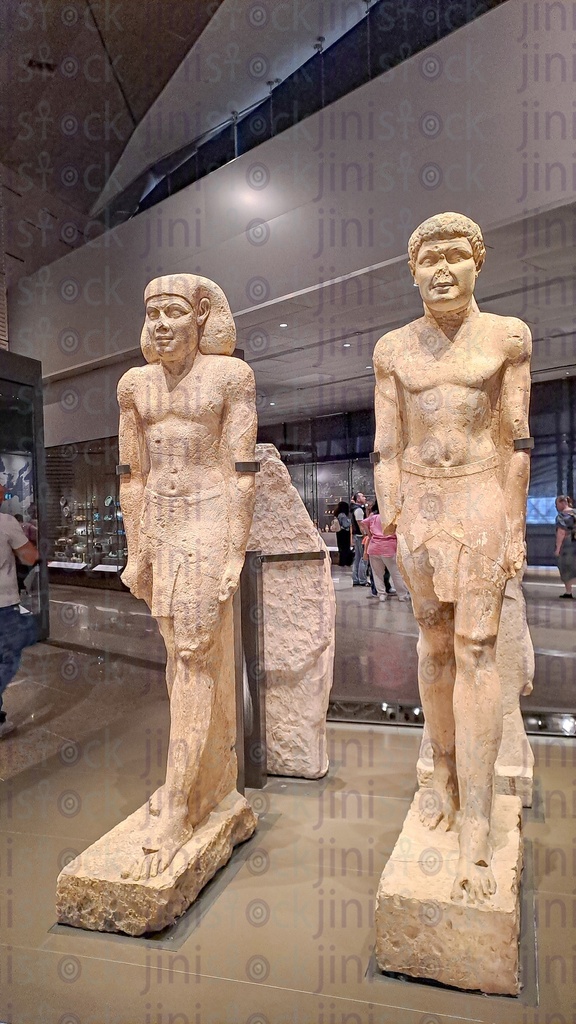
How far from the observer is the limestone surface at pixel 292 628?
13.2ft

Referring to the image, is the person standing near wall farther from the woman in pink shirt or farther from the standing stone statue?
the standing stone statue

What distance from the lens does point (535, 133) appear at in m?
3.77

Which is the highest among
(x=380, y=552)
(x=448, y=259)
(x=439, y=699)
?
(x=448, y=259)

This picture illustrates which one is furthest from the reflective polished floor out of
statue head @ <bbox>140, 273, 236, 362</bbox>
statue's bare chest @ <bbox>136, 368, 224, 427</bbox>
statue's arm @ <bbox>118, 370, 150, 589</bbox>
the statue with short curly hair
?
the statue with short curly hair

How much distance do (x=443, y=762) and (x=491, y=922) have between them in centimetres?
68

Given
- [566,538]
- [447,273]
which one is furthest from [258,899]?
[566,538]

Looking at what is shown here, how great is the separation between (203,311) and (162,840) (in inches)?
86.7

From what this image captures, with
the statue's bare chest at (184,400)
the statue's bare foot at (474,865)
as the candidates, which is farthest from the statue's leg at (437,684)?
the statue's bare chest at (184,400)

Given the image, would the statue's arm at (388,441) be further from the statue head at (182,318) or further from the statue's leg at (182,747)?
the statue's leg at (182,747)

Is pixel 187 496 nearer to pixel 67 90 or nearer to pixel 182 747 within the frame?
pixel 182 747

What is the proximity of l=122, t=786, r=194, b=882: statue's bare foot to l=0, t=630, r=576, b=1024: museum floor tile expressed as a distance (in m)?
0.23

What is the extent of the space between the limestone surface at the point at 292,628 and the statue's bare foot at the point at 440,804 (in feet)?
3.87

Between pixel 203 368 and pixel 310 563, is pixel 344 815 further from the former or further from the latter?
pixel 203 368

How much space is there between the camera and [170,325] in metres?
2.95
